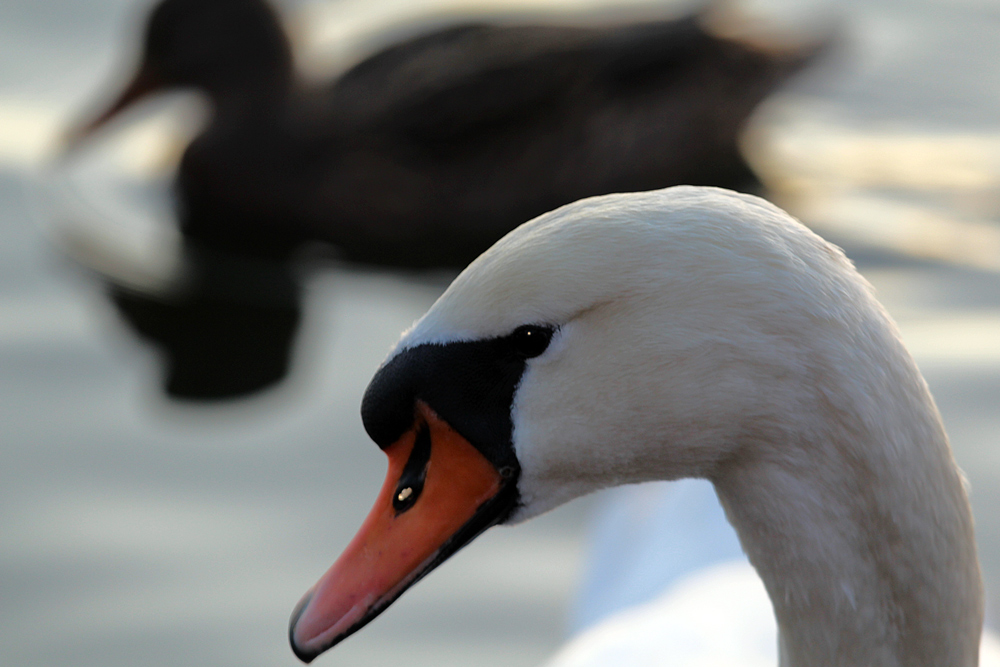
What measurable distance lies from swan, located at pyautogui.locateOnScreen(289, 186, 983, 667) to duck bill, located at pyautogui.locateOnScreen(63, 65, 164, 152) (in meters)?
4.34

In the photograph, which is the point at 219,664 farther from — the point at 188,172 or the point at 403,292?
the point at 188,172

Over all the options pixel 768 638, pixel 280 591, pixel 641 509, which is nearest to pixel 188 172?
pixel 280 591

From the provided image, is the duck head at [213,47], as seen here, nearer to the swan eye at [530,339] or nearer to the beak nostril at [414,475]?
the beak nostril at [414,475]

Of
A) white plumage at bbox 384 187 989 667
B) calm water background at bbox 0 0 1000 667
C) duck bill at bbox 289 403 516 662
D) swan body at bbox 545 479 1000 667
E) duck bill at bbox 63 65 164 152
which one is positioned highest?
white plumage at bbox 384 187 989 667

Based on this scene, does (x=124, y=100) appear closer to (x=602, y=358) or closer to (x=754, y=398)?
(x=602, y=358)

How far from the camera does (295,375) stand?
16.5 feet

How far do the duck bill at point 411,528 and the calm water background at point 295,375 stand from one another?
6.07 ft

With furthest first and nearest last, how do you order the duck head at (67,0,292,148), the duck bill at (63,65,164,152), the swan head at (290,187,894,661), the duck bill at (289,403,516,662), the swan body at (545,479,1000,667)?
the duck head at (67,0,292,148), the duck bill at (63,65,164,152), the swan body at (545,479,1000,667), the duck bill at (289,403,516,662), the swan head at (290,187,894,661)

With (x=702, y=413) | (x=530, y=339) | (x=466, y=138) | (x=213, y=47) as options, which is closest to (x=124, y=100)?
(x=213, y=47)

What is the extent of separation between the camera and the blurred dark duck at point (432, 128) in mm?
5953

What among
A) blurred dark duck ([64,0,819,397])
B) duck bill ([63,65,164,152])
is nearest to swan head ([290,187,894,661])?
blurred dark duck ([64,0,819,397])

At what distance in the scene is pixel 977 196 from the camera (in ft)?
18.9

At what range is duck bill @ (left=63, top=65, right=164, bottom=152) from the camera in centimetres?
590

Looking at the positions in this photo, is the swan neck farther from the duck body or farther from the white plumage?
the duck body
